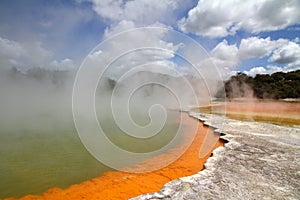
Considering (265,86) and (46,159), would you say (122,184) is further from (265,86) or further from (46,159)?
(265,86)

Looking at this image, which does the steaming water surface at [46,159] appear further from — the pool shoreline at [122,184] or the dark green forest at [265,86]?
the dark green forest at [265,86]

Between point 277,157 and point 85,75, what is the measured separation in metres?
24.9

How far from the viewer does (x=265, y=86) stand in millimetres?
39531

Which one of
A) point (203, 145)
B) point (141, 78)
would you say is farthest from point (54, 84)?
point (203, 145)

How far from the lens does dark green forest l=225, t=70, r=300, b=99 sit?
3731 cm

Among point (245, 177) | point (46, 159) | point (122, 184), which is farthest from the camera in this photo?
point (46, 159)

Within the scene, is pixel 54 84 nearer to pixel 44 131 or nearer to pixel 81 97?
pixel 81 97

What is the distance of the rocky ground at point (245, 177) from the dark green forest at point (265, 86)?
36048 millimetres

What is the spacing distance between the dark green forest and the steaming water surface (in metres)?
36.1

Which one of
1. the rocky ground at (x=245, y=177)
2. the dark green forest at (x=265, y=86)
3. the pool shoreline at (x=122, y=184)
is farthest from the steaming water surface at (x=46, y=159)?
the dark green forest at (x=265, y=86)

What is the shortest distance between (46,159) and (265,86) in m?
42.0

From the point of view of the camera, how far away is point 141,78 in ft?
115

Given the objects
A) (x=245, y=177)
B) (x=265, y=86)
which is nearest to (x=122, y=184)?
(x=245, y=177)

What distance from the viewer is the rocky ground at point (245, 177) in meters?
3.53
